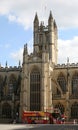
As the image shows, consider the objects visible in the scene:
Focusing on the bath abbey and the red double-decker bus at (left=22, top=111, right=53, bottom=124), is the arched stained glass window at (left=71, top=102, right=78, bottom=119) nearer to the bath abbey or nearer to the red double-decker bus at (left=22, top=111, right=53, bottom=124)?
the bath abbey

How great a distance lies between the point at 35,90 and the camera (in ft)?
267

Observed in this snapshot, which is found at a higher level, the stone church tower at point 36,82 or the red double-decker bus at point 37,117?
the stone church tower at point 36,82

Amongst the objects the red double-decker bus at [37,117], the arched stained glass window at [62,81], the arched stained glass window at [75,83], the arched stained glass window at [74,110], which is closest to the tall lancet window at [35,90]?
the arched stained glass window at [62,81]

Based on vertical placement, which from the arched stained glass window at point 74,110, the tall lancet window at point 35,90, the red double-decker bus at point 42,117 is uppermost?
the tall lancet window at point 35,90

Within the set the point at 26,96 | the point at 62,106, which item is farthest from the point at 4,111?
the point at 62,106

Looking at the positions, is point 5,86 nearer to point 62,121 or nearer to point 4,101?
point 4,101

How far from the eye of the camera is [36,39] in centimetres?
9488

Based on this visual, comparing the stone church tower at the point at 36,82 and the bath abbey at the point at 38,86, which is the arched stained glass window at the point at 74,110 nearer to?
the bath abbey at the point at 38,86

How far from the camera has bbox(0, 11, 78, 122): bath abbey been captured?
8019 cm

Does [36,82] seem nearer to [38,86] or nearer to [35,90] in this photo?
[38,86]

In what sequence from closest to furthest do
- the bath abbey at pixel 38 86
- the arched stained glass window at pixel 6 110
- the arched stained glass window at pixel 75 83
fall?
the bath abbey at pixel 38 86 → the arched stained glass window at pixel 75 83 → the arched stained glass window at pixel 6 110

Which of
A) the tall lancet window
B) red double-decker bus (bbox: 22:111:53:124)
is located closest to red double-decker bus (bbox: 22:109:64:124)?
red double-decker bus (bbox: 22:111:53:124)

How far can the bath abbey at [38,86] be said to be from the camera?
263ft

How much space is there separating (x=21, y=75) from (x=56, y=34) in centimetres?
1944
